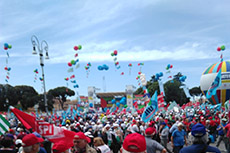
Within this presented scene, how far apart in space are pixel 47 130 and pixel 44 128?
3.0 inches

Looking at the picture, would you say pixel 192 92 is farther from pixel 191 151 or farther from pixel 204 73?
pixel 191 151

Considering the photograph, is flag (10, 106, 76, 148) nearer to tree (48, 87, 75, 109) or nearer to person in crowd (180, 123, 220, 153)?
person in crowd (180, 123, 220, 153)

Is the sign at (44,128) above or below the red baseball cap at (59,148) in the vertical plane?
above

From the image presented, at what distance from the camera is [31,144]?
3848 millimetres

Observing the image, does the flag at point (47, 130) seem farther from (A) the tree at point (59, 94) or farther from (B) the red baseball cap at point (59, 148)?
(A) the tree at point (59, 94)

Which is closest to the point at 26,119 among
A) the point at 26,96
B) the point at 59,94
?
the point at 26,96

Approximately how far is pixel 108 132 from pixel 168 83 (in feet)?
226

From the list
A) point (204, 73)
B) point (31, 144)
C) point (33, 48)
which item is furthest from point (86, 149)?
point (204, 73)

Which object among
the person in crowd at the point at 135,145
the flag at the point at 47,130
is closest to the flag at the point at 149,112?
the flag at the point at 47,130

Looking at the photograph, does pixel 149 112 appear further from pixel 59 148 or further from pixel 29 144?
pixel 29 144

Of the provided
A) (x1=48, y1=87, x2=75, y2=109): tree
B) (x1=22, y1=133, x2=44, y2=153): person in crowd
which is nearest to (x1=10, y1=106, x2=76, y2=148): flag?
(x1=22, y1=133, x2=44, y2=153): person in crowd

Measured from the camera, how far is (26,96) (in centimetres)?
6888

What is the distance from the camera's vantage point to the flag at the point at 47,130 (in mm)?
5227

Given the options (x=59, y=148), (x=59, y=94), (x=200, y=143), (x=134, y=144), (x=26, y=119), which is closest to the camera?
(x=134, y=144)
